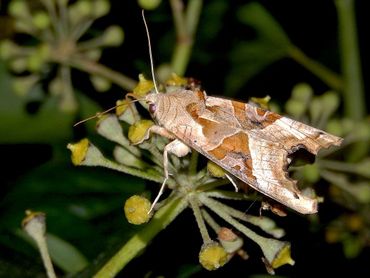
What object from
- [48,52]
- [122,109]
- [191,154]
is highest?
[48,52]

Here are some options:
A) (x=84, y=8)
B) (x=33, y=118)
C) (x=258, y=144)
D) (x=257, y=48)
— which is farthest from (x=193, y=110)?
(x=257, y=48)

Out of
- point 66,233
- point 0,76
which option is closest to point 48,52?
point 0,76

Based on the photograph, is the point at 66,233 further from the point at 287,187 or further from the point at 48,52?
the point at 287,187

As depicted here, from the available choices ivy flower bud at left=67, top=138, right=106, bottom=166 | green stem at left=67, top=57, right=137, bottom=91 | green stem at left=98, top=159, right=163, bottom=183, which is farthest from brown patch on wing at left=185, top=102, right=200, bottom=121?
green stem at left=67, top=57, right=137, bottom=91

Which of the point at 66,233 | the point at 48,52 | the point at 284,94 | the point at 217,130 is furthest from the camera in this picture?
the point at 284,94

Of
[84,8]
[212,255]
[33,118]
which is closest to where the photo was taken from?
[212,255]

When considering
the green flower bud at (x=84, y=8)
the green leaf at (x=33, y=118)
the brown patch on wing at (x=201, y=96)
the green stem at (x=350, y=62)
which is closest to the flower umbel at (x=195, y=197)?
the brown patch on wing at (x=201, y=96)

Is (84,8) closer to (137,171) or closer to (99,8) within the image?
(99,8)

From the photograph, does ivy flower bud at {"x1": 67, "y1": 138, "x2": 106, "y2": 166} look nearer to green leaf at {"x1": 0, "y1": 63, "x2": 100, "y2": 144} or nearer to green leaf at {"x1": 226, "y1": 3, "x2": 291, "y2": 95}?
green leaf at {"x1": 0, "y1": 63, "x2": 100, "y2": 144}
